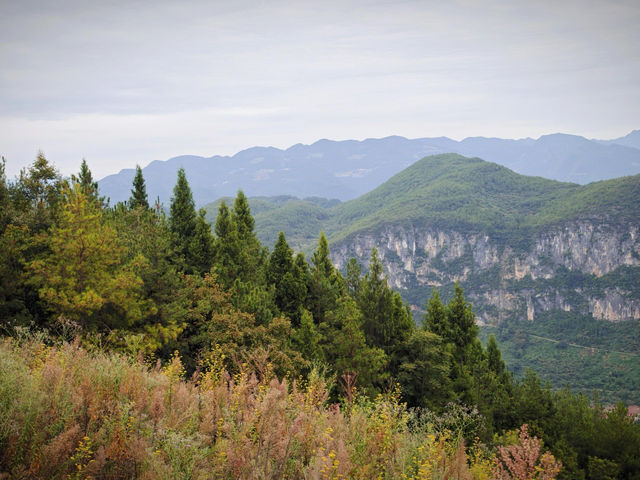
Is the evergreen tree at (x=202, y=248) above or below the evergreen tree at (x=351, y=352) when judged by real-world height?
above

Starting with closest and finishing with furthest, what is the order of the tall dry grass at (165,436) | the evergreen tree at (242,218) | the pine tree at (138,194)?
the tall dry grass at (165,436) → the evergreen tree at (242,218) → the pine tree at (138,194)

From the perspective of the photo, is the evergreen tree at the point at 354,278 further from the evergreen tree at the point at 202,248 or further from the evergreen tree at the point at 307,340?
the evergreen tree at the point at 202,248

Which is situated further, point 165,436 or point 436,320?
point 436,320

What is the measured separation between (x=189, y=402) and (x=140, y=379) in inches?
31.5

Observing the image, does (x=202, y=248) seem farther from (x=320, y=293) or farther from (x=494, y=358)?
(x=494, y=358)

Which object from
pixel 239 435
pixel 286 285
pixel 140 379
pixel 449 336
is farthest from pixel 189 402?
pixel 449 336

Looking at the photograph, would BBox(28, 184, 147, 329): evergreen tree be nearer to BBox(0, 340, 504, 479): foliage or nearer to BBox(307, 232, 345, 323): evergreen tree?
BBox(0, 340, 504, 479): foliage

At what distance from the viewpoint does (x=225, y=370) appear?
9094mm

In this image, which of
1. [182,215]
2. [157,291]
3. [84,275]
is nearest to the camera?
[84,275]

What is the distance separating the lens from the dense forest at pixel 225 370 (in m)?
4.67

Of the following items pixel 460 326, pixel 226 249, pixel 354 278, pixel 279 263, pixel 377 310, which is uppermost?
pixel 226 249

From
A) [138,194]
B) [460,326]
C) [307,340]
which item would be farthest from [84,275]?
[460,326]

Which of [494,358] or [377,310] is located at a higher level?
[377,310]

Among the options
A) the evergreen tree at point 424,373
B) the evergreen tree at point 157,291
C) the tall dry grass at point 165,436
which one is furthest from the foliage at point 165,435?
the evergreen tree at point 424,373
